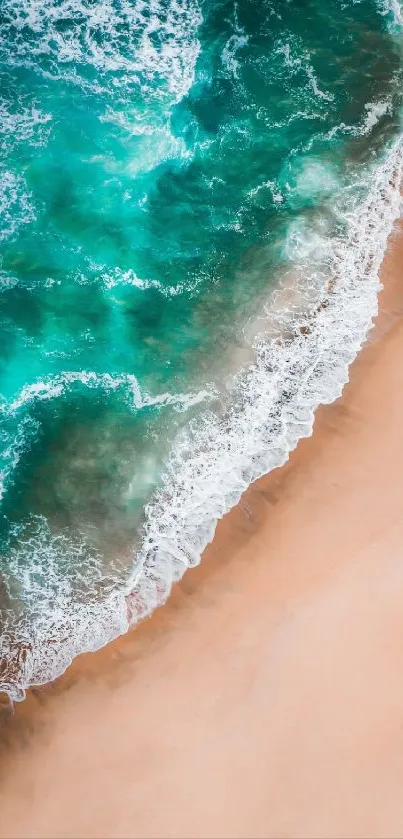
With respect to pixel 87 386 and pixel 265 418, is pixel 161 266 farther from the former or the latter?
pixel 265 418

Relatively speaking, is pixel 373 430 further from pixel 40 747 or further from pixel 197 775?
pixel 40 747

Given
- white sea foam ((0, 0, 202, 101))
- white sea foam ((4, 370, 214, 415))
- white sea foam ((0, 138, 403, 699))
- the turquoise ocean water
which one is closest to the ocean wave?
the turquoise ocean water

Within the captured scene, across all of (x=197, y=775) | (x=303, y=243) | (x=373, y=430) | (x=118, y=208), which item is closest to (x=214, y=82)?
(x=118, y=208)

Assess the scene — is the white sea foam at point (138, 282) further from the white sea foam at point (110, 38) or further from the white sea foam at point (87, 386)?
the white sea foam at point (110, 38)

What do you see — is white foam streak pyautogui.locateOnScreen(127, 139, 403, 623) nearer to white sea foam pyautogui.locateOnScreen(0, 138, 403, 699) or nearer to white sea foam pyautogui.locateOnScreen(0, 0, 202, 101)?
white sea foam pyautogui.locateOnScreen(0, 138, 403, 699)

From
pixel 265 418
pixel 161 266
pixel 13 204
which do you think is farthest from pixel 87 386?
pixel 13 204

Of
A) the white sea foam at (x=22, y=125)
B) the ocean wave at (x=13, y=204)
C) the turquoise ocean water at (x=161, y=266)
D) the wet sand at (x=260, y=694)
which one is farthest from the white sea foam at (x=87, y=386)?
the white sea foam at (x=22, y=125)

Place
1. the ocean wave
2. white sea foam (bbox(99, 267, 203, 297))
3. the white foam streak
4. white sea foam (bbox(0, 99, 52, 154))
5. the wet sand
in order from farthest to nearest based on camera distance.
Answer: white sea foam (bbox(0, 99, 52, 154))
the ocean wave
white sea foam (bbox(99, 267, 203, 297))
the white foam streak
the wet sand
